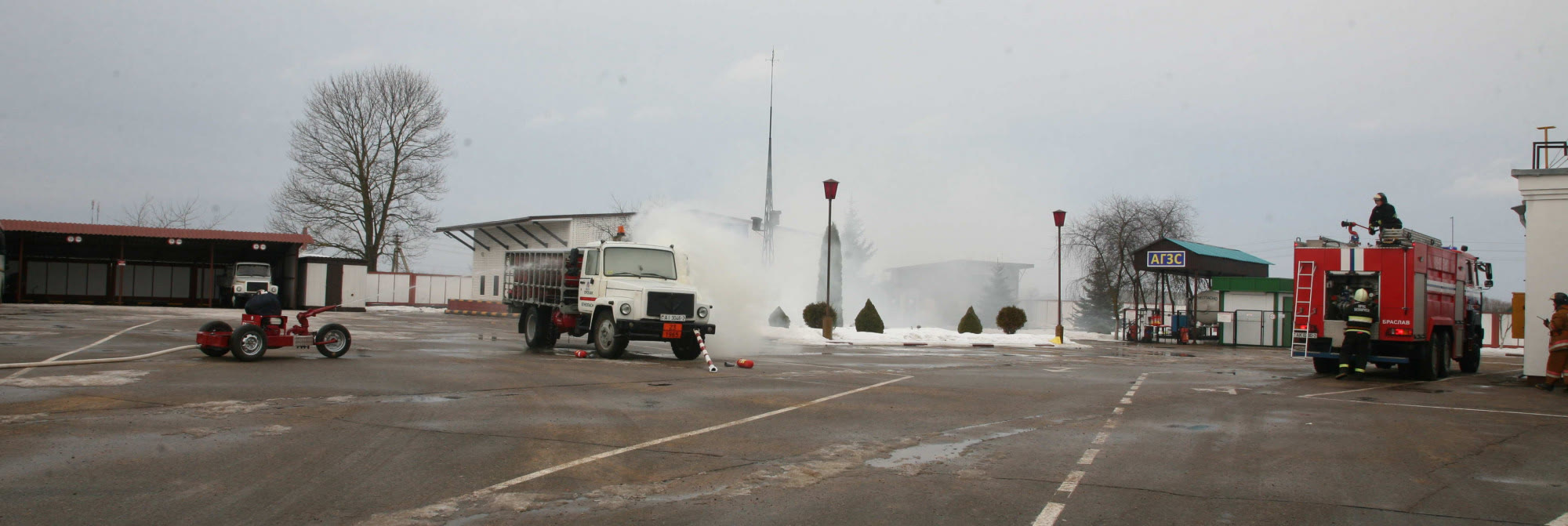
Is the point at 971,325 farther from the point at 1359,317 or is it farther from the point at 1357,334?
the point at 1359,317

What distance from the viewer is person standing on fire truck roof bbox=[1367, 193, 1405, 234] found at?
17.2 metres

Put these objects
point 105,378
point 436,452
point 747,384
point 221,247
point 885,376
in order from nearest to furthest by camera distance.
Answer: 1. point 436,452
2. point 105,378
3. point 747,384
4. point 885,376
5. point 221,247

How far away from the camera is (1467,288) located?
65.6 feet

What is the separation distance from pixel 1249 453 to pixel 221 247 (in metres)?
48.5

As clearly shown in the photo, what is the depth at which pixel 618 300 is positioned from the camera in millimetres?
17859

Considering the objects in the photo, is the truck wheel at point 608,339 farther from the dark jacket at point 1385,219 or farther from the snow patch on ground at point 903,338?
the dark jacket at point 1385,219

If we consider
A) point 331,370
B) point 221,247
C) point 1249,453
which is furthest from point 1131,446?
point 221,247

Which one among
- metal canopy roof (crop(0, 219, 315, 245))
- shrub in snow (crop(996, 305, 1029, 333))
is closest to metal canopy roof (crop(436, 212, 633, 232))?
metal canopy roof (crop(0, 219, 315, 245))

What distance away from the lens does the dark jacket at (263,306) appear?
1473 centimetres

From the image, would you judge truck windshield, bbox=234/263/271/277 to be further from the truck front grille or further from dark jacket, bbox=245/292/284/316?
the truck front grille

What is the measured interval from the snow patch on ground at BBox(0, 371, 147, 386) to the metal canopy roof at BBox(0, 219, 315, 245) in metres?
32.6

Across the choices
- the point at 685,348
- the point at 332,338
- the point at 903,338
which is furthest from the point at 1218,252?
the point at 332,338

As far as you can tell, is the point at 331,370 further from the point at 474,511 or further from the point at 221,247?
the point at 221,247

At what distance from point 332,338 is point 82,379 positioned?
4586 millimetres
